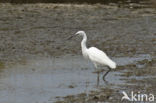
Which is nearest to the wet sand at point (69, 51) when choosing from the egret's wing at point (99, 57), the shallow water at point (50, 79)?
the shallow water at point (50, 79)

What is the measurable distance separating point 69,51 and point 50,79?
4.02 m

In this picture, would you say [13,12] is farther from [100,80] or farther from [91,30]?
[100,80]

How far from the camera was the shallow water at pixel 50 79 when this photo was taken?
10.1 m

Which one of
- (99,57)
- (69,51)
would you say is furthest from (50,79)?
(69,51)

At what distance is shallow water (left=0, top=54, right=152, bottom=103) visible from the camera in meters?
10.1

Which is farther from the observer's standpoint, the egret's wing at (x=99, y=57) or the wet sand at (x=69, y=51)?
the egret's wing at (x=99, y=57)

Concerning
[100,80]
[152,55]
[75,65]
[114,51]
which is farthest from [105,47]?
[100,80]

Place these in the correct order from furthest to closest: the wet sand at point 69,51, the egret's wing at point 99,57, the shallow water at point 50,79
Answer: the egret's wing at point 99,57 → the wet sand at point 69,51 → the shallow water at point 50,79

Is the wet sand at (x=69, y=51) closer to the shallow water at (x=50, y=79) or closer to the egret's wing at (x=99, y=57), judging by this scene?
the shallow water at (x=50, y=79)

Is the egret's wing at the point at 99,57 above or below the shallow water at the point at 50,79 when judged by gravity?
above

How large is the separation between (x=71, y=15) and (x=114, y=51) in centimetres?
884

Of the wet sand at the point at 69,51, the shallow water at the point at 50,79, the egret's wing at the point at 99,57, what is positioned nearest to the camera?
the shallow water at the point at 50,79

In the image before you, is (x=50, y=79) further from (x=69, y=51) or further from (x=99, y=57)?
(x=69, y=51)

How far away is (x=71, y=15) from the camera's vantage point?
2420 cm
